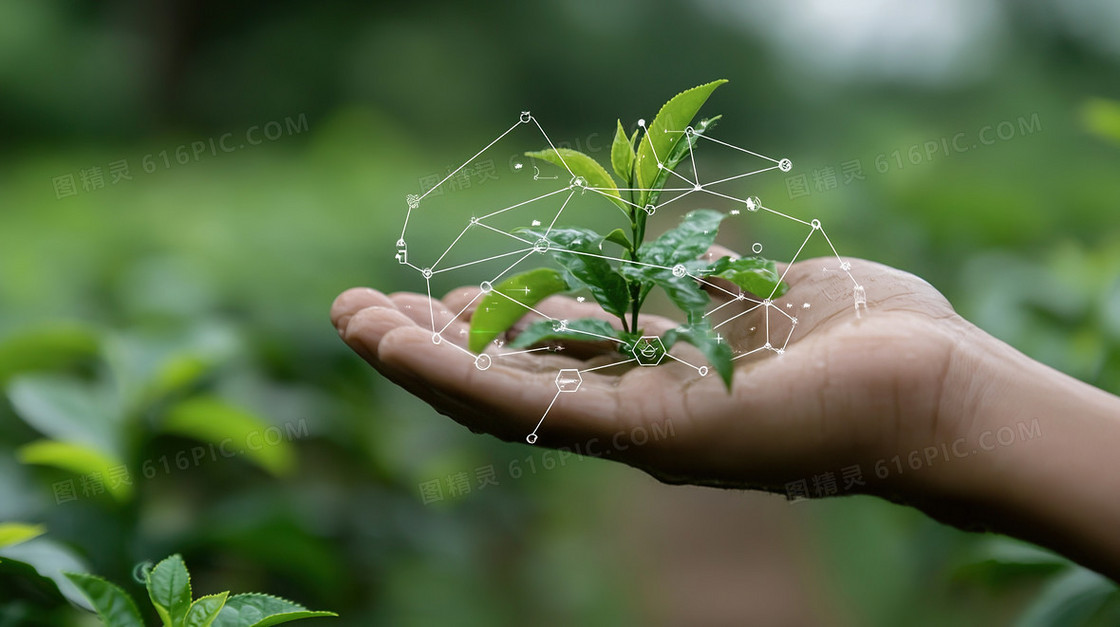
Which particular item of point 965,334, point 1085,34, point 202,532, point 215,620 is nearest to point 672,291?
point 965,334

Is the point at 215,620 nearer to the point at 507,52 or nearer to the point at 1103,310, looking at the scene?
the point at 1103,310

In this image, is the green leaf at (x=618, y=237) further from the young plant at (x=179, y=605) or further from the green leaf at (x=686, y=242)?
the young plant at (x=179, y=605)

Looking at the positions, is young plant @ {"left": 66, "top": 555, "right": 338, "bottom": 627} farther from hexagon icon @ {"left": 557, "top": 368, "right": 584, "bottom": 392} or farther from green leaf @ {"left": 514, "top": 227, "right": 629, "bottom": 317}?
green leaf @ {"left": 514, "top": 227, "right": 629, "bottom": 317}

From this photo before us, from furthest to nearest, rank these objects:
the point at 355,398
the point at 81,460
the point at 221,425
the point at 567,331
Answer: the point at 355,398 → the point at 221,425 → the point at 81,460 → the point at 567,331

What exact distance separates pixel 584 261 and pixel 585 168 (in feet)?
0.44

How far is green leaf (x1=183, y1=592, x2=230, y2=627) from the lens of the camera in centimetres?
86

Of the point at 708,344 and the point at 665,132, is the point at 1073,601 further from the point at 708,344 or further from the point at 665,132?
the point at 665,132

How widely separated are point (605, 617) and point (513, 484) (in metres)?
0.44

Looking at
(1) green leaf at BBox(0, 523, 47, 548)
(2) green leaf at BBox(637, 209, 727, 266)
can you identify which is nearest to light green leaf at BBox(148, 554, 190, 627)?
(1) green leaf at BBox(0, 523, 47, 548)

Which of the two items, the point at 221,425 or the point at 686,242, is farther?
the point at 221,425

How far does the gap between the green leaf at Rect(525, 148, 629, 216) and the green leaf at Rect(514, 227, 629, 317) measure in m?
0.08

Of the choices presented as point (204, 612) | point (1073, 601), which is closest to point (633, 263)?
point (204, 612)

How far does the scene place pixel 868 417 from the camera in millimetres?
1000

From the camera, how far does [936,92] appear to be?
6.68 m
